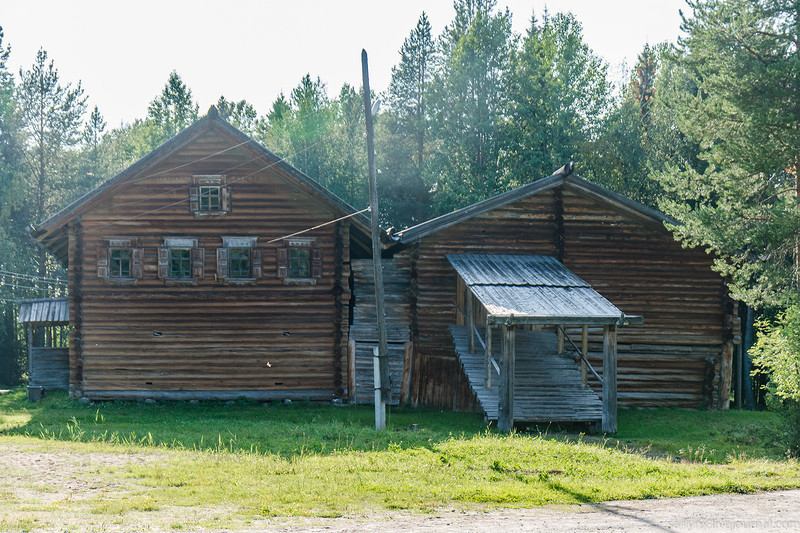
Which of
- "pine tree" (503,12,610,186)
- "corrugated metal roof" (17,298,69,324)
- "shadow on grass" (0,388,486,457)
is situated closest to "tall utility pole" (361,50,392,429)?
"shadow on grass" (0,388,486,457)

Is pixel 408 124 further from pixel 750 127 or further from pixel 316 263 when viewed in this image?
pixel 750 127

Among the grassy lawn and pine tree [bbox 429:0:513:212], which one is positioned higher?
pine tree [bbox 429:0:513:212]

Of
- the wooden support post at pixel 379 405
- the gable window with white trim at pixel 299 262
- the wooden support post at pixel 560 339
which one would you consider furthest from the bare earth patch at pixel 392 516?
the gable window with white trim at pixel 299 262

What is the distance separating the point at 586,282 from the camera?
2342cm

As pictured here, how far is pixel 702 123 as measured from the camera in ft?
64.4

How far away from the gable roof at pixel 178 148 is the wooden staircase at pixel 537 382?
514 centimetres

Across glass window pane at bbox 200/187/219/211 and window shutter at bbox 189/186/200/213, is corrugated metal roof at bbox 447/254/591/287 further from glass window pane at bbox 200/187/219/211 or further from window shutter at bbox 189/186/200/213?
window shutter at bbox 189/186/200/213

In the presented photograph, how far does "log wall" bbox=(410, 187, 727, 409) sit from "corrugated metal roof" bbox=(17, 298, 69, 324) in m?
13.1

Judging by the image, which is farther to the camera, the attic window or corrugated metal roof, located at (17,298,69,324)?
corrugated metal roof, located at (17,298,69,324)

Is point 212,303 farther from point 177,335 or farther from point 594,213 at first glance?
point 594,213

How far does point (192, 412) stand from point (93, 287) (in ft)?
16.1

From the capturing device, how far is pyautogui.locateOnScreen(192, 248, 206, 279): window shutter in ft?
75.0

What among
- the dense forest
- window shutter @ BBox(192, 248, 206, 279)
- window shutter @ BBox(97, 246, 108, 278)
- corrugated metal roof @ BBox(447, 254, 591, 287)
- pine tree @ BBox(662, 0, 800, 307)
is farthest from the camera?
the dense forest

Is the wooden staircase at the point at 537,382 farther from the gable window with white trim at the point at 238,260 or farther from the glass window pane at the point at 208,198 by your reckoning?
the glass window pane at the point at 208,198
